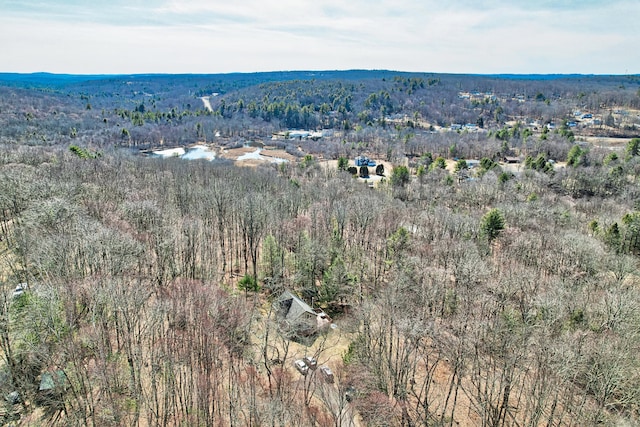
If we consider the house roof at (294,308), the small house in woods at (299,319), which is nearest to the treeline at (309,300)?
the small house in woods at (299,319)

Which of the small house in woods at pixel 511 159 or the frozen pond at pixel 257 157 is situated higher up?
the small house in woods at pixel 511 159

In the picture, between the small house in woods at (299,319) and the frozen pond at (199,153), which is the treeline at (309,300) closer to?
the small house in woods at (299,319)

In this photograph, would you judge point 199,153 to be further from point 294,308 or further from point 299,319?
point 299,319

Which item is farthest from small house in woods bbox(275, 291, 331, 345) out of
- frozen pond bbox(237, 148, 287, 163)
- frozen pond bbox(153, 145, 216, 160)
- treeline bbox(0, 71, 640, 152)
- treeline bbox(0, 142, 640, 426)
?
treeline bbox(0, 71, 640, 152)

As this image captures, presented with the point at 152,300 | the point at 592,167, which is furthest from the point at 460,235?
the point at 592,167

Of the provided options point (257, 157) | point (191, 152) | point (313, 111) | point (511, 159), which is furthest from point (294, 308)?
point (313, 111)

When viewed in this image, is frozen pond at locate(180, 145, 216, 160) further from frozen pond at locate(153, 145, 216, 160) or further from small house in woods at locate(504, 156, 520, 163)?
small house in woods at locate(504, 156, 520, 163)

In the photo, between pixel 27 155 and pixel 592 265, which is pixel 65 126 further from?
pixel 592 265
